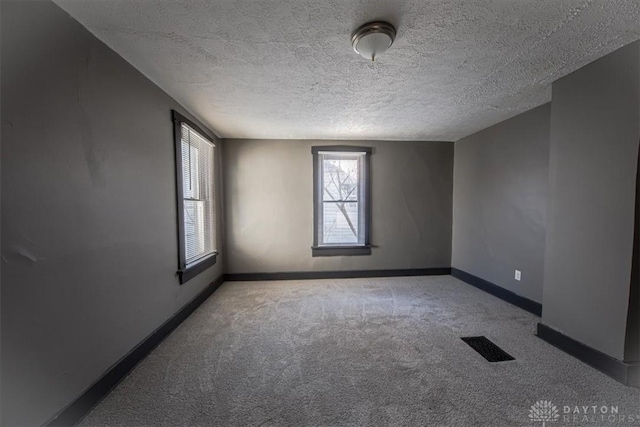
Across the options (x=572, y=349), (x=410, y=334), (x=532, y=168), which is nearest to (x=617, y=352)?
(x=572, y=349)

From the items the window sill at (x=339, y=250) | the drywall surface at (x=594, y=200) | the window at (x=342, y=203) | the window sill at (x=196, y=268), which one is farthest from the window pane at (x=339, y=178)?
the drywall surface at (x=594, y=200)

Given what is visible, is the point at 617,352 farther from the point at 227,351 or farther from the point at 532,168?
the point at 227,351

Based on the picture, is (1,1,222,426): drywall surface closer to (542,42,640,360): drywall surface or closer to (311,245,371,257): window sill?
(311,245,371,257): window sill

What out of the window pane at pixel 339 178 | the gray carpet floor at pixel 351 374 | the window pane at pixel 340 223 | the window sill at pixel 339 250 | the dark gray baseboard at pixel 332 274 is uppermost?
the window pane at pixel 339 178

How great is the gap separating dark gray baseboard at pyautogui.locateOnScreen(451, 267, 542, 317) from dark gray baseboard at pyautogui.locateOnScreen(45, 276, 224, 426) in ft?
12.4

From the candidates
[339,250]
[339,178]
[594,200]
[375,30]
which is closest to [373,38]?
[375,30]

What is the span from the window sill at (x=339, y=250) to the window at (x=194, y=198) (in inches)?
61.0

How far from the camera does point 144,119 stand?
2.04 m

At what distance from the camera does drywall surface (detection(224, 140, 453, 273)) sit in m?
4.00

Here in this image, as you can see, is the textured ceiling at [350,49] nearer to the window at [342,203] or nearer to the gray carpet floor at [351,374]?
the window at [342,203]

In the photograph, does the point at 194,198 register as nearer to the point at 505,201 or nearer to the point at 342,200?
the point at 342,200

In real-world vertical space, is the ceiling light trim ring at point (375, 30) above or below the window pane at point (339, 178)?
above

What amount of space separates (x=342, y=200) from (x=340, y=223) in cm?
39

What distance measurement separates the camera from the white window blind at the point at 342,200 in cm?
416
